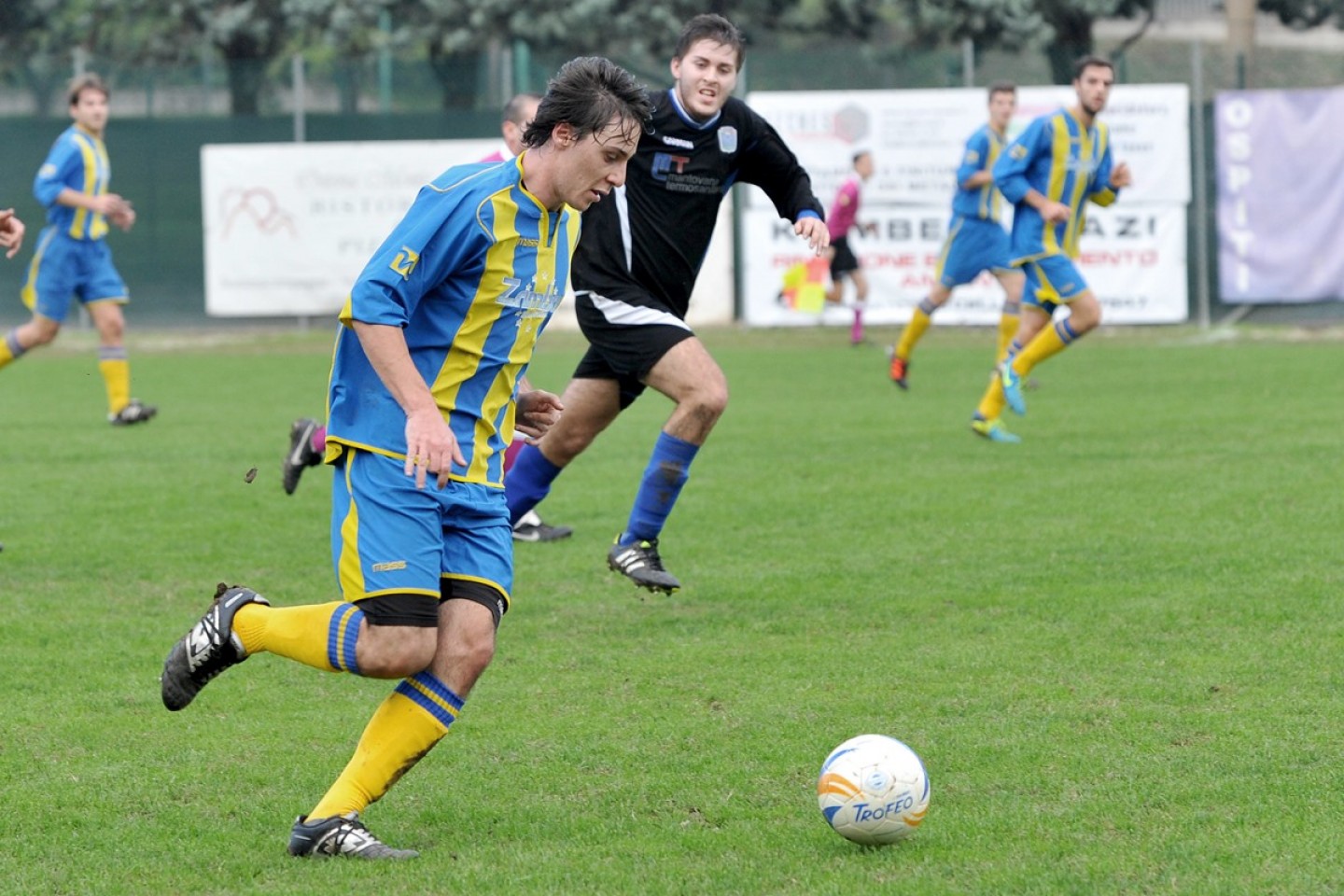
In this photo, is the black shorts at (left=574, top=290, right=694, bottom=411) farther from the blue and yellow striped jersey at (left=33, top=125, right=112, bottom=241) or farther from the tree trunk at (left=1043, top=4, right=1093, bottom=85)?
the tree trunk at (left=1043, top=4, right=1093, bottom=85)

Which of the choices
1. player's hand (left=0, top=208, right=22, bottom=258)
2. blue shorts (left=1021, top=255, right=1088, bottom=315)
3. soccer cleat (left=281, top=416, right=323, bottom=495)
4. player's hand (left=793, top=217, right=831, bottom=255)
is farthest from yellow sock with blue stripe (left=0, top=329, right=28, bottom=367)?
player's hand (left=793, top=217, right=831, bottom=255)

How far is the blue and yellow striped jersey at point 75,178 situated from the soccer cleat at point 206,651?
8.62 metres

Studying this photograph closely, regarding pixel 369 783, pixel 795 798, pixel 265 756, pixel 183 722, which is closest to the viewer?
pixel 369 783

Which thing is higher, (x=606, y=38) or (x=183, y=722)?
(x=606, y=38)

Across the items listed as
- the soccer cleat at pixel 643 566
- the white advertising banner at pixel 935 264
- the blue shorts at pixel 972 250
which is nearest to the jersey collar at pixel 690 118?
the soccer cleat at pixel 643 566

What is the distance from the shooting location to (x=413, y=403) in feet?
12.8

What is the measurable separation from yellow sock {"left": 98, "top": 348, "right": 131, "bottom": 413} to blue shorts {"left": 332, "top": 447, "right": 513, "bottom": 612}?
885 centimetres

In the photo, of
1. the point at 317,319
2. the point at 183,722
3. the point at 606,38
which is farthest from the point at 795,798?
the point at 606,38

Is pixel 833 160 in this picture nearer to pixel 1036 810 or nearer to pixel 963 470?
pixel 963 470

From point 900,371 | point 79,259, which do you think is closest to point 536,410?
point 79,259

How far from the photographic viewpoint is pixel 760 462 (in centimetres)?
1032

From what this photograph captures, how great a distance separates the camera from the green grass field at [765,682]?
3969 millimetres

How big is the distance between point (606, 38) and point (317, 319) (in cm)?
582

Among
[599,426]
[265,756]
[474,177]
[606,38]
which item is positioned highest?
[606,38]
